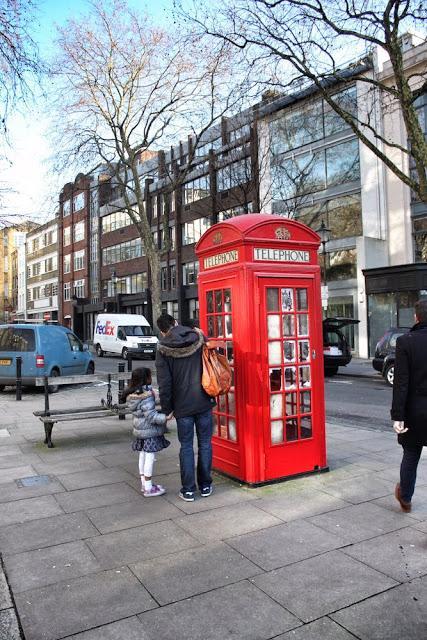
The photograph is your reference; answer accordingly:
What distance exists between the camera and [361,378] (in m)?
17.9

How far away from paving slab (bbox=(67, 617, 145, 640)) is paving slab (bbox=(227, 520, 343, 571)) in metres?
1.02

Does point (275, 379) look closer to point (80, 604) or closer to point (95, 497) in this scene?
point (95, 497)

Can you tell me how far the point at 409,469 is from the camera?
4430mm

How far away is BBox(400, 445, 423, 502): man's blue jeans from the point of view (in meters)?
4.37

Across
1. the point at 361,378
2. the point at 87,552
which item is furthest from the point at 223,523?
the point at 361,378

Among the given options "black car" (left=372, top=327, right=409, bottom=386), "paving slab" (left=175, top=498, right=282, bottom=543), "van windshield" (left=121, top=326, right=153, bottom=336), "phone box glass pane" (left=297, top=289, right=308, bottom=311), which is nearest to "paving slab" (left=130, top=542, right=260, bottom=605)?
"paving slab" (left=175, top=498, right=282, bottom=543)

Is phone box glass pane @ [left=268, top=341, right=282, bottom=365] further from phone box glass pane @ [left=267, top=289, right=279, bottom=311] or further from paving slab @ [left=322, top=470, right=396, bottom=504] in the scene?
paving slab @ [left=322, top=470, right=396, bottom=504]

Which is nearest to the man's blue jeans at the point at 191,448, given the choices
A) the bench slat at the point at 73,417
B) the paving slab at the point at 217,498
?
the paving slab at the point at 217,498

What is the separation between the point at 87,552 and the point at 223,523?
3.68ft

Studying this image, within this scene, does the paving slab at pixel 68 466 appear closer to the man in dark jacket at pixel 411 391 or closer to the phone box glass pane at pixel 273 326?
the phone box glass pane at pixel 273 326

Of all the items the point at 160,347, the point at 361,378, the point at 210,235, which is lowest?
the point at 361,378

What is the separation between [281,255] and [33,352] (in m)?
10.4

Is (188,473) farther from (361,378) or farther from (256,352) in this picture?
(361,378)

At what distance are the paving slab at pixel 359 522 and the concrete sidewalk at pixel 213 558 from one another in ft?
0.05
